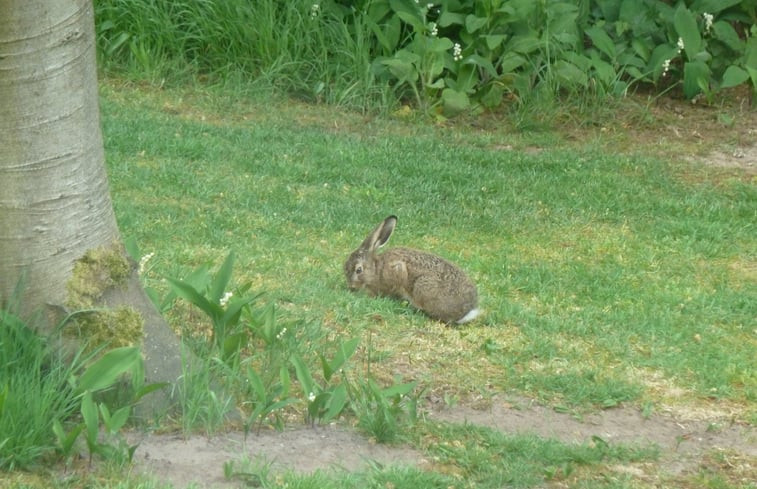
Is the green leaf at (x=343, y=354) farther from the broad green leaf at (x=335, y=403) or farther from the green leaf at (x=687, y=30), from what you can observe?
the green leaf at (x=687, y=30)

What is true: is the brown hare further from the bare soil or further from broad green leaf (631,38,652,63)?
broad green leaf (631,38,652,63)

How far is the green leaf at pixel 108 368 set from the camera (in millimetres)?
4723

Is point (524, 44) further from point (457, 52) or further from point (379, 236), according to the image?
point (379, 236)

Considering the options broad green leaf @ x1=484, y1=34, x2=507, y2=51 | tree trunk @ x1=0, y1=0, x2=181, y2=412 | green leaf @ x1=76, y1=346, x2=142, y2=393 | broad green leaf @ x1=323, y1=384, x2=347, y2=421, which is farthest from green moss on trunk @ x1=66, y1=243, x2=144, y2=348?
broad green leaf @ x1=484, y1=34, x2=507, y2=51

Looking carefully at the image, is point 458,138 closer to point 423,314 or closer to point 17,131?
point 423,314

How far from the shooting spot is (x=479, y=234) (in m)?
8.90

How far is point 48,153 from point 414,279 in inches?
114

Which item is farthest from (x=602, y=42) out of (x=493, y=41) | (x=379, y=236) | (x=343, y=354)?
(x=343, y=354)

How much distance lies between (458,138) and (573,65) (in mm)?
1495

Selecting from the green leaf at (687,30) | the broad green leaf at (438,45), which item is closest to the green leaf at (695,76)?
the green leaf at (687,30)

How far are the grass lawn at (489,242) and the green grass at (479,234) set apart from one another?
19 mm

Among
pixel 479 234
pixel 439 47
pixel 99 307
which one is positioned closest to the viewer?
pixel 99 307

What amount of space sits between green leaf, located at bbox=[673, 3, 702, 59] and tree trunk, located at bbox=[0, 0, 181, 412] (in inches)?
333

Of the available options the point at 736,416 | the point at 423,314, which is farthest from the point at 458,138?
the point at 736,416
